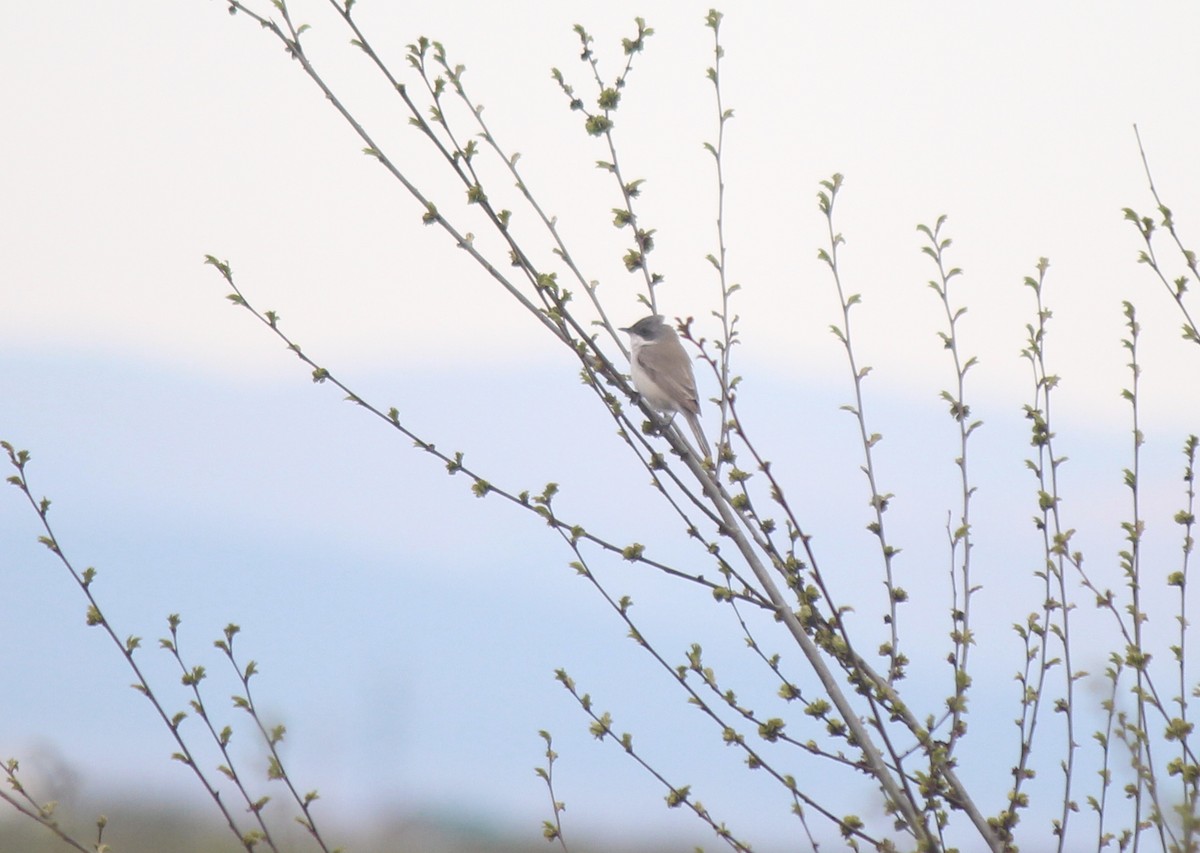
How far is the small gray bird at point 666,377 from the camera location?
8.11 meters

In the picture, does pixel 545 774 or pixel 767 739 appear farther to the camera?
pixel 545 774

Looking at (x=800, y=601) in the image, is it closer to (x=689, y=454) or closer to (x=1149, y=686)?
(x=689, y=454)

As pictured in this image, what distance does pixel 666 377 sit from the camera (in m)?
8.31

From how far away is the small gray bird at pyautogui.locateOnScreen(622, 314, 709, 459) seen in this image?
8109 millimetres

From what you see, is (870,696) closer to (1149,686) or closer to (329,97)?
(1149,686)

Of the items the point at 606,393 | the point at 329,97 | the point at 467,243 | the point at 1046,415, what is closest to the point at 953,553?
the point at 1046,415

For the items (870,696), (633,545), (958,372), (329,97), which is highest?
(329,97)

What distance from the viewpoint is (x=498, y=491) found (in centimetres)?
423

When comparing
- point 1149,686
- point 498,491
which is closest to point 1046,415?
point 1149,686

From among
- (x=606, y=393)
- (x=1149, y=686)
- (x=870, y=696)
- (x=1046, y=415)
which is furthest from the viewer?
(x=1046, y=415)

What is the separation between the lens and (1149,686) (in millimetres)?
3830

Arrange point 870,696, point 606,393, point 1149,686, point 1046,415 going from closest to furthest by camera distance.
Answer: point 870,696 → point 1149,686 → point 606,393 → point 1046,415

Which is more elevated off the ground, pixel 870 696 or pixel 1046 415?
pixel 1046 415

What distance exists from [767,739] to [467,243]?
1.94 metres
